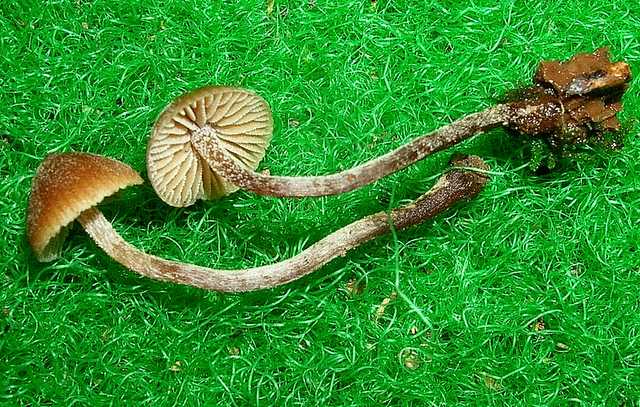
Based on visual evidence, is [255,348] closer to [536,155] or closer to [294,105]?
[294,105]

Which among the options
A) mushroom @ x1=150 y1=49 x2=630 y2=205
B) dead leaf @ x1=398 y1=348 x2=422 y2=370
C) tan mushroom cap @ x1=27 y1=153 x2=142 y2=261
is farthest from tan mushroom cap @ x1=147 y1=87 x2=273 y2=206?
dead leaf @ x1=398 y1=348 x2=422 y2=370

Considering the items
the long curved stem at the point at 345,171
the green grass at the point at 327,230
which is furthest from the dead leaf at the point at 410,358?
the long curved stem at the point at 345,171

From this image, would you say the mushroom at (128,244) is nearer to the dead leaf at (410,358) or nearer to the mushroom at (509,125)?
the mushroom at (509,125)

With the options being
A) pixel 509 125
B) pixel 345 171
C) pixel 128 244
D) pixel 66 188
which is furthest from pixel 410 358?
pixel 66 188

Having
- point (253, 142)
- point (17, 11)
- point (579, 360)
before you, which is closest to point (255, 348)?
point (253, 142)

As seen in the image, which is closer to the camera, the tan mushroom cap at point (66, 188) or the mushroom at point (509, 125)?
the tan mushroom cap at point (66, 188)

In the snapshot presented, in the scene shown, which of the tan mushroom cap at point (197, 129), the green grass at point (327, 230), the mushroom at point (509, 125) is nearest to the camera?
the tan mushroom cap at point (197, 129)
